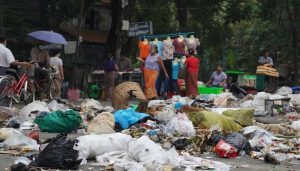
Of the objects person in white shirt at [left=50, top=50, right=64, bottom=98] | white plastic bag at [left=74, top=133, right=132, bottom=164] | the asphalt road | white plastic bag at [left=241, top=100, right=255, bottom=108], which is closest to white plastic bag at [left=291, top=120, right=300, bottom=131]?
the asphalt road

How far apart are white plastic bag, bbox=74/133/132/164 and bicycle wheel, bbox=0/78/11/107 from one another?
4702 millimetres

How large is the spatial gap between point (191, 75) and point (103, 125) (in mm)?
9236

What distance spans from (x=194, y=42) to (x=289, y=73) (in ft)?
39.0

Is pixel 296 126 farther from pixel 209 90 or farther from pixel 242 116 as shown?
pixel 209 90

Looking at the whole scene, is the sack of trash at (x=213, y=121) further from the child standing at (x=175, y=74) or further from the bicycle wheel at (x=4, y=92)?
the child standing at (x=175, y=74)

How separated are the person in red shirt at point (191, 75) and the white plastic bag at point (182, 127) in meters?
8.59

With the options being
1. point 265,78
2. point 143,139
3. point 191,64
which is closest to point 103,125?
point 143,139

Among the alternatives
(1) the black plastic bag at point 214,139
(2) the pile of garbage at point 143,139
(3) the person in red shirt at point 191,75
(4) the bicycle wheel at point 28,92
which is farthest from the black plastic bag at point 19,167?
(3) the person in red shirt at point 191,75

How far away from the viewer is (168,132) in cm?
901

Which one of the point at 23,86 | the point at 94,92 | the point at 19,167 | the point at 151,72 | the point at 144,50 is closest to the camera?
the point at 19,167

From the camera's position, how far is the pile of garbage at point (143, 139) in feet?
21.8

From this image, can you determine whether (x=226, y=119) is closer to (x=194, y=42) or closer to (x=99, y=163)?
(x=99, y=163)

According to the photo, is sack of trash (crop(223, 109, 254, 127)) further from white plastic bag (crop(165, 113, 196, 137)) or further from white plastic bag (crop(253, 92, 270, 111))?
white plastic bag (crop(253, 92, 270, 111))

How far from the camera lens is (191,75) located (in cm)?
1791
